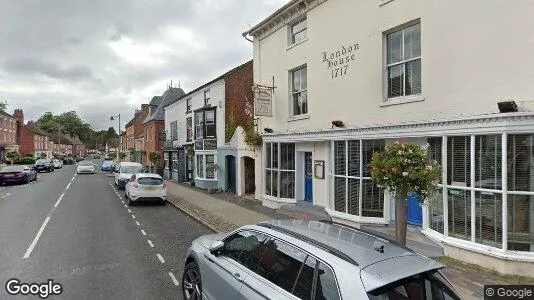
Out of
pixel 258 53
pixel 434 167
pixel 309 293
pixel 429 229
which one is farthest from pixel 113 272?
pixel 258 53

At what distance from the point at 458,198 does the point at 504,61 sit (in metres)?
2.94

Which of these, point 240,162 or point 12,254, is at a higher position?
point 240,162

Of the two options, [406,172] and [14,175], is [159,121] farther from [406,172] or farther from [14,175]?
[406,172]

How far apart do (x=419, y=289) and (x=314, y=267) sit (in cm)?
95

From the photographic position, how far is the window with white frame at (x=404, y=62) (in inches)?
358

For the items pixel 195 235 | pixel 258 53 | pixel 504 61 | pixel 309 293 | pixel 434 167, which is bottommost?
pixel 195 235

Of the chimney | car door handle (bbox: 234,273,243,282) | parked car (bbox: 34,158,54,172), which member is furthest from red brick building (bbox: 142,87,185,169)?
the chimney

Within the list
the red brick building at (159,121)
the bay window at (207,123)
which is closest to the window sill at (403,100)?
the bay window at (207,123)

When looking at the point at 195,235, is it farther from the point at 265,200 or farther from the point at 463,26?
the point at 463,26

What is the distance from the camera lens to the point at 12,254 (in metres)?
8.32

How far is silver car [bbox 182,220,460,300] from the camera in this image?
3.13 meters

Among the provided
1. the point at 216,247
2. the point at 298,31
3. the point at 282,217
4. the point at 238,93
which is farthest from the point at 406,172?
the point at 238,93

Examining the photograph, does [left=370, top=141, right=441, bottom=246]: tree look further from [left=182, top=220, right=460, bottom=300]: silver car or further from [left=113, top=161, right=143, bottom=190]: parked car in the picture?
[left=113, top=161, right=143, bottom=190]: parked car

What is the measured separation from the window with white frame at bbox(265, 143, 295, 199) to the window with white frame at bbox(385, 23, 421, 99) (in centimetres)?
531
